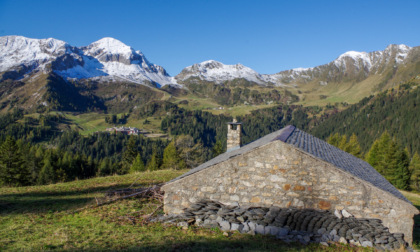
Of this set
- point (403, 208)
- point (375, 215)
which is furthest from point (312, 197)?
point (403, 208)

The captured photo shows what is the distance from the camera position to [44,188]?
23594 mm

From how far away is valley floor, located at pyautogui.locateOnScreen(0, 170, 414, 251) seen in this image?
10461mm

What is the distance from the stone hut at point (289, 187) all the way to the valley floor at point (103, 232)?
1997 millimetres

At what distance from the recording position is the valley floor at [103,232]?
1046cm

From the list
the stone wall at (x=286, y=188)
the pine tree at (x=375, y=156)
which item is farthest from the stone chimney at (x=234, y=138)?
the pine tree at (x=375, y=156)

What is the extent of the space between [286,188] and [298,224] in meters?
1.79

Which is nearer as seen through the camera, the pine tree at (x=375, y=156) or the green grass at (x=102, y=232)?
the green grass at (x=102, y=232)

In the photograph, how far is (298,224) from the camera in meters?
12.4

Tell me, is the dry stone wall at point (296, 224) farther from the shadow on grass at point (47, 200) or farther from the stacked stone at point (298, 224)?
the shadow on grass at point (47, 200)

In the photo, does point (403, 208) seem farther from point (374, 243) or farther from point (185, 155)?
point (185, 155)

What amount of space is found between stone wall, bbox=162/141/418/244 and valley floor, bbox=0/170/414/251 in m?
1.99

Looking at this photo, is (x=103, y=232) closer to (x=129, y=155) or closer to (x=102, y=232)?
(x=102, y=232)

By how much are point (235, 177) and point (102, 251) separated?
708cm

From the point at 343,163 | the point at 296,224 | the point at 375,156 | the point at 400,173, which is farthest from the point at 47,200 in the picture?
the point at 375,156
